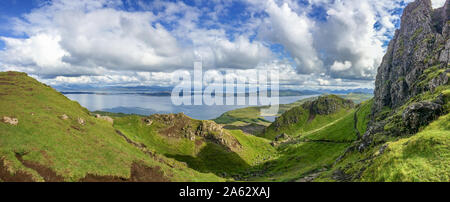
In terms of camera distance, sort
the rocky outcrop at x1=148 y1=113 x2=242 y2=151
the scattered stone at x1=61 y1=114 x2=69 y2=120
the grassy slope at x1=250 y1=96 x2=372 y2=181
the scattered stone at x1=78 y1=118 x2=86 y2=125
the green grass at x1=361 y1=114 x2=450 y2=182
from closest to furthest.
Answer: the green grass at x1=361 y1=114 x2=450 y2=182 < the scattered stone at x1=61 y1=114 x2=69 y2=120 < the scattered stone at x1=78 y1=118 x2=86 y2=125 < the grassy slope at x1=250 y1=96 x2=372 y2=181 < the rocky outcrop at x1=148 y1=113 x2=242 y2=151

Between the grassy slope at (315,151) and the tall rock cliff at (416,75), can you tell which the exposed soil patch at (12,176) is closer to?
the tall rock cliff at (416,75)

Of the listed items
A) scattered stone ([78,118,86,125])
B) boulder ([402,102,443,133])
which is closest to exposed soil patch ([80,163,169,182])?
scattered stone ([78,118,86,125])

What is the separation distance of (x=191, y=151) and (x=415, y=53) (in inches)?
6511

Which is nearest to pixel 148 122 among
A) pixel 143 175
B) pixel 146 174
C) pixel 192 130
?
pixel 192 130

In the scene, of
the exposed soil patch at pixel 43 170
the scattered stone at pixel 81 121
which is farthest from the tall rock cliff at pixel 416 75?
the scattered stone at pixel 81 121

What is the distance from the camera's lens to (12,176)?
31.8m

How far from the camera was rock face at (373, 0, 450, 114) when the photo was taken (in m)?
109

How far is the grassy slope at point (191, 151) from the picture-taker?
111 metres

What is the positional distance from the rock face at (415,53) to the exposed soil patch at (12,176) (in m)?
125

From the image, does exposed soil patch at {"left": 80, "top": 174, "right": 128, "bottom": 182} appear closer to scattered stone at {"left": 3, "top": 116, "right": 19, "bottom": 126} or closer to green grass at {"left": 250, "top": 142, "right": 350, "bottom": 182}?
scattered stone at {"left": 3, "top": 116, "right": 19, "bottom": 126}

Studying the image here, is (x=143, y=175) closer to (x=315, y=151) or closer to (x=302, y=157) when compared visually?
(x=302, y=157)

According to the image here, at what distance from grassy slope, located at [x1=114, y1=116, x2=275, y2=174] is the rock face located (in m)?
101

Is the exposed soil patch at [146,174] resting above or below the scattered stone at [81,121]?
below
